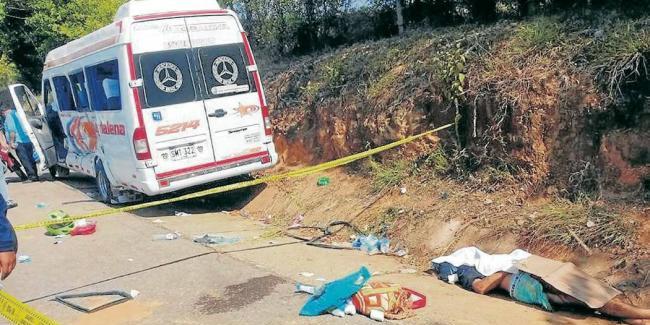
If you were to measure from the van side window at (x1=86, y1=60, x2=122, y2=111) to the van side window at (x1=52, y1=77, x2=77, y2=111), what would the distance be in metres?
1.47

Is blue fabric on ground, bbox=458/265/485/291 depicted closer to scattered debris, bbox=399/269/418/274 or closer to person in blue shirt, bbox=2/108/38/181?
scattered debris, bbox=399/269/418/274

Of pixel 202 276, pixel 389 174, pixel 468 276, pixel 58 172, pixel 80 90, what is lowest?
pixel 468 276

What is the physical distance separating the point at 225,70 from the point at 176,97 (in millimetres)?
862

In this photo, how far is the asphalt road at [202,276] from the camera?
195 inches

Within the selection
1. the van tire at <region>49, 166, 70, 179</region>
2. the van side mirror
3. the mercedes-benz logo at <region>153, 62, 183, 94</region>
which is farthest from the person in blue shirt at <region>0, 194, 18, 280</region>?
the van tire at <region>49, 166, 70, 179</region>

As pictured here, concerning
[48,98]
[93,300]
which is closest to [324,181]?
[93,300]

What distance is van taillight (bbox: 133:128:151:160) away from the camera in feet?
27.1

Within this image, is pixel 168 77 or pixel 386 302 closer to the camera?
pixel 386 302

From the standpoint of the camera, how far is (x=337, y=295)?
4883 millimetres

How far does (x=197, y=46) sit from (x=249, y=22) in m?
6.67

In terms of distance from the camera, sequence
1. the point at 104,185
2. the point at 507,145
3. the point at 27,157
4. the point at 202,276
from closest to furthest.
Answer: the point at 202,276 < the point at 507,145 < the point at 104,185 < the point at 27,157

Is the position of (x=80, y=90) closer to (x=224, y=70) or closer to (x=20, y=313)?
(x=224, y=70)

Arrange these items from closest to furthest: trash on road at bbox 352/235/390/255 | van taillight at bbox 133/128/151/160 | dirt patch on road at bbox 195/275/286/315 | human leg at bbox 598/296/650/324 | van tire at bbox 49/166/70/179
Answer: human leg at bbox 598/296/650/324 < dirt patch on road at bbox 195/275/286/315 < trash on road at bbox 352/235/390/255 < van taillight at bbox 133/128/151/160 < van tire at bbox 49/166/70/179

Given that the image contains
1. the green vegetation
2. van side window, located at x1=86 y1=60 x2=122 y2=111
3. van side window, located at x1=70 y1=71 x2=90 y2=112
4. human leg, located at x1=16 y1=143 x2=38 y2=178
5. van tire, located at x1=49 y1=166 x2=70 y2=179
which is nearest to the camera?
the green vegetation
